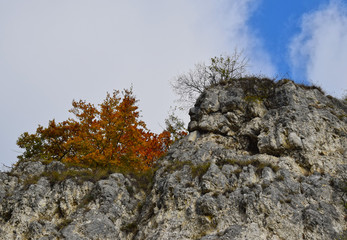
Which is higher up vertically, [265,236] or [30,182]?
[30,182]

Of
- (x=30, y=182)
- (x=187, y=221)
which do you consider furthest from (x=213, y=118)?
(x=30, y=182)

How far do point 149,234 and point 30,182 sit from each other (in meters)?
7.13

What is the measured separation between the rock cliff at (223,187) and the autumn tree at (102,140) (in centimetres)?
402

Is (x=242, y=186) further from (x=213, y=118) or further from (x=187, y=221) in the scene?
(x=213, y=118)

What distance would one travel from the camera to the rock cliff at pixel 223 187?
12.8 metres

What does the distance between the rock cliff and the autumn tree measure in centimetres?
402

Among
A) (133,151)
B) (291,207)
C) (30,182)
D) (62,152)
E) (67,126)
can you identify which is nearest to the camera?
(291,207)

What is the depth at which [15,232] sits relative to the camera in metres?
13.4

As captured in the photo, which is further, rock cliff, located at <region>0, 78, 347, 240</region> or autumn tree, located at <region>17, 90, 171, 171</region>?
autumn tree, located at <region>17, 90, 171, 171</region>

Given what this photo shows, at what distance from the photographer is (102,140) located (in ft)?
73.9

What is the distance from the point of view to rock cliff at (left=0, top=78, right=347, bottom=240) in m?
12.8

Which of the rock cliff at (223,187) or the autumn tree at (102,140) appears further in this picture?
Result: the autumn tree at (102,140)

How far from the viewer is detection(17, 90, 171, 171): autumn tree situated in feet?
72.2

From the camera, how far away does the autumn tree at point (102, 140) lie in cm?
2200
